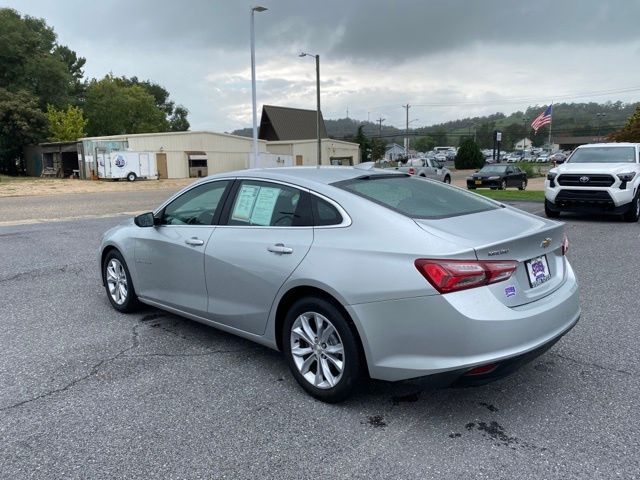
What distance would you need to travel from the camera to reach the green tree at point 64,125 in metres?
50.3

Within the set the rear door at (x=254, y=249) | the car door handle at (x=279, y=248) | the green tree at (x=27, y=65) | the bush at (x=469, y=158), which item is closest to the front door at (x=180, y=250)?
the rear door at (x=254, y=249)

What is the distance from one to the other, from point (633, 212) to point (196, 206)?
1104 cm

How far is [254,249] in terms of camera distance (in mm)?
3803

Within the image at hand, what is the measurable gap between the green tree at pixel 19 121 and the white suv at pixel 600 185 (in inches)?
1916

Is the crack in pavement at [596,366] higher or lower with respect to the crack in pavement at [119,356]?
lower

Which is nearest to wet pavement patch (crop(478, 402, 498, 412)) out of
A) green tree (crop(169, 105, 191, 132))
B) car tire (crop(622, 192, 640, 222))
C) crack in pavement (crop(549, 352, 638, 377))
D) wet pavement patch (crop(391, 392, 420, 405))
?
wet pavement patch (crop(391, 392, 420, 405))

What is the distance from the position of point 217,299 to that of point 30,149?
54.1 meters

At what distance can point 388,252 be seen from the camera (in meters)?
3.10

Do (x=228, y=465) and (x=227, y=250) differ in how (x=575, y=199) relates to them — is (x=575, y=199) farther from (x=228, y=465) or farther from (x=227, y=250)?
(x=228, y=465)

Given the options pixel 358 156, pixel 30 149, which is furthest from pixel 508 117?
pixel 30 149

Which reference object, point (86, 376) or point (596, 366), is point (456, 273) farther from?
point (86, 376)

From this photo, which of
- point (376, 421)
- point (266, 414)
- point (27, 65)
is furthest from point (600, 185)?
point (27, 65)

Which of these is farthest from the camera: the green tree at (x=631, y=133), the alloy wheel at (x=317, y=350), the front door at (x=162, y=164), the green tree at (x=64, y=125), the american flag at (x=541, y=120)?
the green tree at (x=64, y=125)

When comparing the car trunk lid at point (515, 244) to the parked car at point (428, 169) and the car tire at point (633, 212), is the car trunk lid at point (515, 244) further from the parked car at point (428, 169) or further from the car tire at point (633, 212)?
the parked car at point (428, 169)
